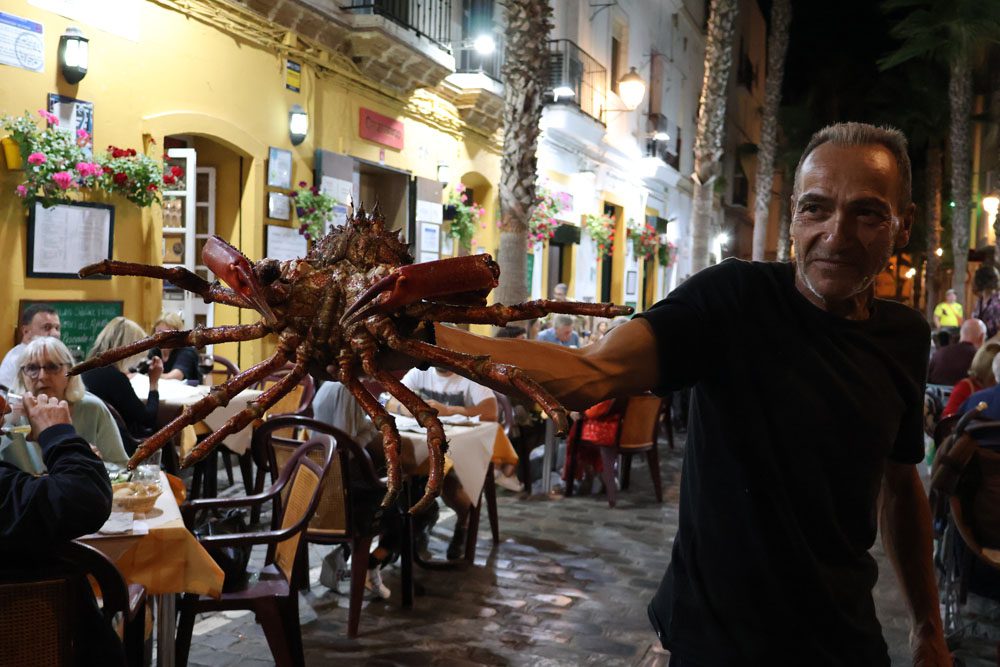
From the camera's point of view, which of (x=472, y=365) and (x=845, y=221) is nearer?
(x=472, y=365)

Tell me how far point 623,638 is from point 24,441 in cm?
318

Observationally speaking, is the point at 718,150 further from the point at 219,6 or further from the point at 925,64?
the point at 925,64

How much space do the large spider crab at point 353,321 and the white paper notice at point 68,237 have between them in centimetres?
646

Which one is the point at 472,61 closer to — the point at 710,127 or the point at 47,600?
the point at 710,127

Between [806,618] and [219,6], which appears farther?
[219,6]

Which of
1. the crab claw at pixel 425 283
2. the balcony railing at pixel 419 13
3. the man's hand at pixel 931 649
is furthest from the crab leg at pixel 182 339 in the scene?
the balcony railing at pixel 419 13

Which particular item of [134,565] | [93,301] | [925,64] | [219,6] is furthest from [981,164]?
[134,565]

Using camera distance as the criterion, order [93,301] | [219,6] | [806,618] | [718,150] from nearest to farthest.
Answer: [806,618] → [93,301] → [219,6] → [718,150]

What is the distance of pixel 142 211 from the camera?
8320mm

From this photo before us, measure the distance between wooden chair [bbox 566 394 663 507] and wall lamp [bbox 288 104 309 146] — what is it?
16.8ft

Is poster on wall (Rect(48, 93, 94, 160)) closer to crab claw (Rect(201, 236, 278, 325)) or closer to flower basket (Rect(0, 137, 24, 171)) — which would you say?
flower basket (Rect(0, 137, 24, 171))

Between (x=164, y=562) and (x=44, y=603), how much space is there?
2.35 ft

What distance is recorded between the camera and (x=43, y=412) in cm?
319

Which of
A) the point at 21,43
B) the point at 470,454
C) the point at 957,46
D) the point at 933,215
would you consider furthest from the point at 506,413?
the point at 933,215
